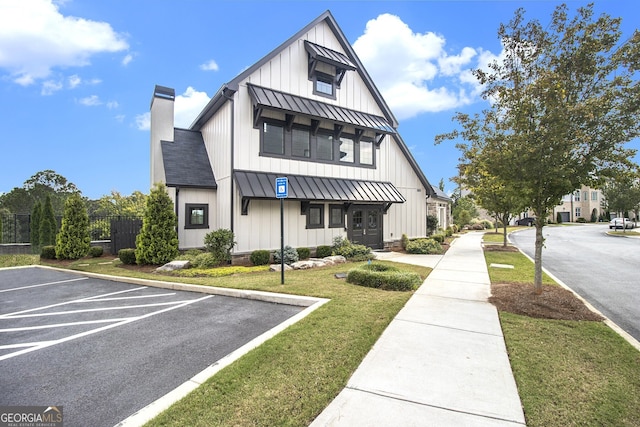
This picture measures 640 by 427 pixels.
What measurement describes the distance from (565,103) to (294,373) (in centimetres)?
705

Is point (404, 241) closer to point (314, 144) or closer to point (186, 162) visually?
point (314, 144)

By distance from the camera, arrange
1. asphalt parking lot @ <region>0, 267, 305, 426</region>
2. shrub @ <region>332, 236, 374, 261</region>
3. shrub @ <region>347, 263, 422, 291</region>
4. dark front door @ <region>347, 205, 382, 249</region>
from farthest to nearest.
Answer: dark front door @ <region>347, 205, 382, 249</region>, shrub @ <region>332, 236, 374, 261</region>, shrub @ <region>347, 263, 422, 291</region>, asphalt parking lot @ <region>0, 267, 305, 426</region>

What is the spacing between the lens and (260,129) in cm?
1195

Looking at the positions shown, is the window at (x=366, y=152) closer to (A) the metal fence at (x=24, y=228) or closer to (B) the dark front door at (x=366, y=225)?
Answer: (B) the dark front door at (x=366, y=225)

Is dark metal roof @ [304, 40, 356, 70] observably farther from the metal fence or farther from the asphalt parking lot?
the metal fence

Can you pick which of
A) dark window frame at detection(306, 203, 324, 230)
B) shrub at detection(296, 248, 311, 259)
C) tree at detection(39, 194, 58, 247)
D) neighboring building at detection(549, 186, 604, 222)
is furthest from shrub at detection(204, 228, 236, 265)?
neighboring building at detection(549, 186, 604, 222)

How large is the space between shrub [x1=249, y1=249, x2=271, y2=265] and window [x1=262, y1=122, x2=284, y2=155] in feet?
13.8

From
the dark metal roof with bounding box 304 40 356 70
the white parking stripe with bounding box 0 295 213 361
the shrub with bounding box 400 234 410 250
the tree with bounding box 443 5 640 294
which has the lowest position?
the white parking stripe with bounding box 0 295 213 361

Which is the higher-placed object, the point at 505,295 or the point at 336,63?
the point at 336,63

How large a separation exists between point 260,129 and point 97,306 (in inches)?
322

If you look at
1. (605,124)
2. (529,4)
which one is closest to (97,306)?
(605,124)

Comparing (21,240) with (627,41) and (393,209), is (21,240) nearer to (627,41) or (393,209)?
(393,209)

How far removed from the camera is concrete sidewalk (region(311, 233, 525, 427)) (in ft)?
8.82

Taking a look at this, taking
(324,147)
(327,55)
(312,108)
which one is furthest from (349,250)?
(327,55)
